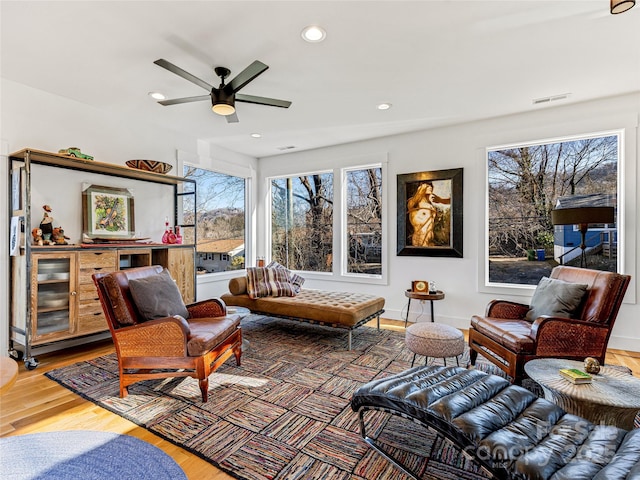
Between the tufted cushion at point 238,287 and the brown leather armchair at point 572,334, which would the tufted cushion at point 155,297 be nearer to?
the tufted cushion at point 238,287

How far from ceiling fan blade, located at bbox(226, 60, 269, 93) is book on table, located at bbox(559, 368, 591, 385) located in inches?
110

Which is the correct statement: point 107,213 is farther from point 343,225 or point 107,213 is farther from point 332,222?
point 343,225

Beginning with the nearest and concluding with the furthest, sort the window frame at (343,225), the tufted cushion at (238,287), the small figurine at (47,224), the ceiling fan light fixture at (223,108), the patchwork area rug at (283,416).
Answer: the patchwork area rug at (283,416) < the ceiling fan light fixture at (223,108) < the small figurine at (47,224) < the tufted cushion at (238,287) < the window frame at (343,225)

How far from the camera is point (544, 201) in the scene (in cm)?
406

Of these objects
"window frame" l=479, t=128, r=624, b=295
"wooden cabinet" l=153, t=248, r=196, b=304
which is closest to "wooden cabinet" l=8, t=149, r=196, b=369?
"wooden cabinet" l=153, t=248, r=196, b=304

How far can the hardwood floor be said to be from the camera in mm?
1793

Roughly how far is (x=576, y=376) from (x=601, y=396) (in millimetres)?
153

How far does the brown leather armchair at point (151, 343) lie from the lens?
244cm

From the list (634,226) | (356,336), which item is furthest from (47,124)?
(634,226)

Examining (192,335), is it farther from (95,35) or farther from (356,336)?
(95,35)

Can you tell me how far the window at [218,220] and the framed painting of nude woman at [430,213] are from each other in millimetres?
2905

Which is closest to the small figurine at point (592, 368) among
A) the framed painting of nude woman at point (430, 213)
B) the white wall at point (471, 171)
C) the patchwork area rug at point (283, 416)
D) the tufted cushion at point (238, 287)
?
the patchwork area rug at point (283, 416)

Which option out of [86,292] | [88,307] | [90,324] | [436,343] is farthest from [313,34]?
[90,324]

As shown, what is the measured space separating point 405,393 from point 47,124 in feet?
14.0
